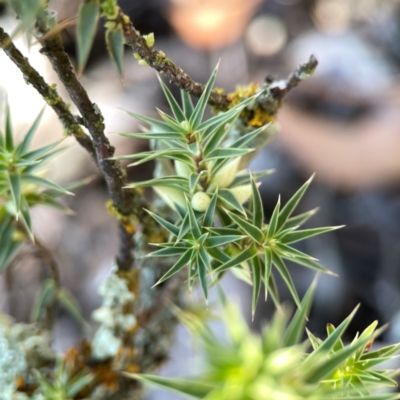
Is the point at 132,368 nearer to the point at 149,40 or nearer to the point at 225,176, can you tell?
the point at 225,176

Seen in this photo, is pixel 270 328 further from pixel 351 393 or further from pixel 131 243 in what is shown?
pixel 131 243

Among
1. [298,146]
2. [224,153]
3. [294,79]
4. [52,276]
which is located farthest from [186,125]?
[298,146]

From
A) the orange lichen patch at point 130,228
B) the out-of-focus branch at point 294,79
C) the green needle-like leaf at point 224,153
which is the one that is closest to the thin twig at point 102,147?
the orange lichen patch at point 130,228

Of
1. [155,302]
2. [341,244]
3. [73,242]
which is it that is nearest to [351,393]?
[155,302]

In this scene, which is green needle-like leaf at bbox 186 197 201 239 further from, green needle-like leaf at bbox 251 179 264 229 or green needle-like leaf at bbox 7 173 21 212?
green needle-like leaf at bbox 7 173 21 212

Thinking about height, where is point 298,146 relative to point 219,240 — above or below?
below
